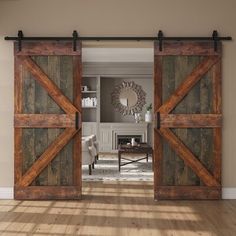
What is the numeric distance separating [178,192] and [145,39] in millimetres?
2123

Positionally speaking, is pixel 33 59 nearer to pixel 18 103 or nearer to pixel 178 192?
pixel 18 103

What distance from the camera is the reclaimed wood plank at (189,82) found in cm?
571

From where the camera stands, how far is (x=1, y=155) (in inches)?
229

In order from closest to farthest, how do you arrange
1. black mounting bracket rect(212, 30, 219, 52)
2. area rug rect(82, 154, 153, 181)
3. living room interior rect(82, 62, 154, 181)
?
black mounting bracket rect(212, 30, 219, 52) → area rug rect(82, 154, 153, 181) → living room interior rect(82, 62, 154, 181)

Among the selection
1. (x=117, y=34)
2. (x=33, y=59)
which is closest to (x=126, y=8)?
(x=117, y=34)

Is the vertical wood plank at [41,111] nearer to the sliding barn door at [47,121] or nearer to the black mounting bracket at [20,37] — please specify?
the sliding barn door at [47,121]

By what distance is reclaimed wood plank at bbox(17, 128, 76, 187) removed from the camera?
18.8ft

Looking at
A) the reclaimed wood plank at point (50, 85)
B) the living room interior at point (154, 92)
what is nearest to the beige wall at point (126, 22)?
the living room interior at point (154, 92)

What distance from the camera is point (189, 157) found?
573cm

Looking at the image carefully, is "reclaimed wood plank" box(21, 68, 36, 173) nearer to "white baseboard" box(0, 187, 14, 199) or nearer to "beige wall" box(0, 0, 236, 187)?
"beige wall" box(0, 0, 236, 187)

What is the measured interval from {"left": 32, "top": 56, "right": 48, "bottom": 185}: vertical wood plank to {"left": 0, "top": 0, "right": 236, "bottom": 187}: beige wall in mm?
361

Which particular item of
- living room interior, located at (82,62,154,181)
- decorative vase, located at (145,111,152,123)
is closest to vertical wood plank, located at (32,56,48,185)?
living room interior, located at (82,62,154,181)

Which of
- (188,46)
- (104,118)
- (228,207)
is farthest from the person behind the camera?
(104,118)

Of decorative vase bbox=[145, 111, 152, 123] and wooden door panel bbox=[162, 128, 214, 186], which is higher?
decorative vase bbox=[145, 111, 152, 123]
